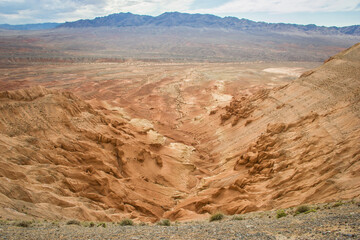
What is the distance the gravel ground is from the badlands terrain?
159 centimetres

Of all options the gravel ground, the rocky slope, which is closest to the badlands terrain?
the rocky slope

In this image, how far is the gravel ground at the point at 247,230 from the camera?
730 centimetres

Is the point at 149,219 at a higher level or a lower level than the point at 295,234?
lower

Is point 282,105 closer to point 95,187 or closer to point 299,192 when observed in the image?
point 299,192

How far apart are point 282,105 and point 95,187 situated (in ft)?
55.7

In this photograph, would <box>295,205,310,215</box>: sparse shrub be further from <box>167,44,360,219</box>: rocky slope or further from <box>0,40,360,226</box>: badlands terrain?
<box>0,40,360,226</box>: badlands terrain

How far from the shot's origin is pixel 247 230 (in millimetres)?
8258

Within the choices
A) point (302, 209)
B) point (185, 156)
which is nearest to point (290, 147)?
point (302, 209)

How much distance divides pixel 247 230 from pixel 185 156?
14845mm

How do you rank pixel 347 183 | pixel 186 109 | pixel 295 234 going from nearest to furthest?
pixel 295 234 < pixel 347 183 < pixel 186 109

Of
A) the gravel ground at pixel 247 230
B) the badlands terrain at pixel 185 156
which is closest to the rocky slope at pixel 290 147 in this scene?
the badlands terrain at pixel 185 156

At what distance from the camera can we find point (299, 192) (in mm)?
12438

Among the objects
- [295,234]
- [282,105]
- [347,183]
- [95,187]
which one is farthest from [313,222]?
[282,105]

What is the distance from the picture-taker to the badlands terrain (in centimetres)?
1230
